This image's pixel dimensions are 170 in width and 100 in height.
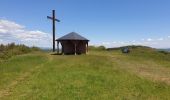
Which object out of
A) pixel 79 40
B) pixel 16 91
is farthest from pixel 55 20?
pixel 16 91

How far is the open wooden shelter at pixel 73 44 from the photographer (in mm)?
47294

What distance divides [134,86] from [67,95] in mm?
4918

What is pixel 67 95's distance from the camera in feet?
43.4

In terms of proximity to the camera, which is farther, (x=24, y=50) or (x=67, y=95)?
(x=24, y=50)

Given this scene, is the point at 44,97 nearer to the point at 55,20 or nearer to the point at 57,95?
the point at 57,95

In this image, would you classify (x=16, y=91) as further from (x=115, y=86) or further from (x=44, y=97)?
(x=115, y=86)

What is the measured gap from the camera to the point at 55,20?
176 ft

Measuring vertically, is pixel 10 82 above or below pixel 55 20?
below

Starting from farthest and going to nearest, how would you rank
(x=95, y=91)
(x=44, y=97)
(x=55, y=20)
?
(x=55, y=20) < (x=95, y=91) < (x=44, y=97)

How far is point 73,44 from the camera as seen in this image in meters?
47.4

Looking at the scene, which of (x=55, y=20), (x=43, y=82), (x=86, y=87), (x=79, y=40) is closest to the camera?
(x=86, y=87)

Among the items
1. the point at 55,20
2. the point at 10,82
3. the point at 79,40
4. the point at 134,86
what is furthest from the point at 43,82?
the point at 55,20

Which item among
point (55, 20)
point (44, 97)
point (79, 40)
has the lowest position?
point (44, 97)

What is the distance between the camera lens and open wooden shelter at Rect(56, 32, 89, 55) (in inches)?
1862
